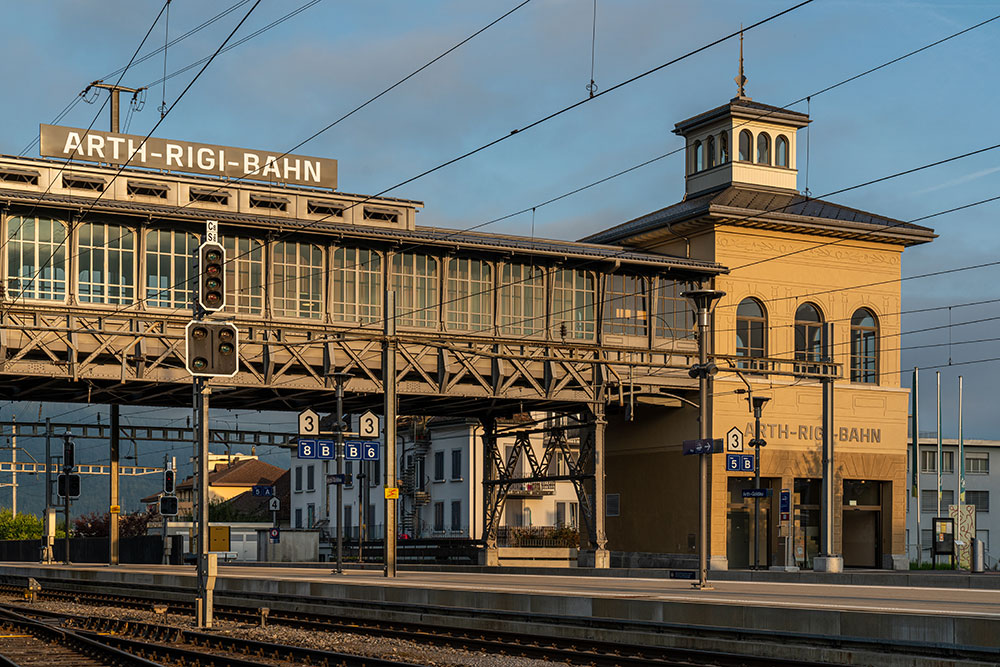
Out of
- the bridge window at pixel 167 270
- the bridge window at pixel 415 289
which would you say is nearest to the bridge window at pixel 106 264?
the bridge window at pixel 167 270

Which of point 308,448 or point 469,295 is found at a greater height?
point 469,295

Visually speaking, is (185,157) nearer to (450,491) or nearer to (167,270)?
(167,270)

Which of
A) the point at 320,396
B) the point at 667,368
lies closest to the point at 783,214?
the point at 667,368

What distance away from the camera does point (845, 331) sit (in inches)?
2194

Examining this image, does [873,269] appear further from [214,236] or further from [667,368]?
[214,236]

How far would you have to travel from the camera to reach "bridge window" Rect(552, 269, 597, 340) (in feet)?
169

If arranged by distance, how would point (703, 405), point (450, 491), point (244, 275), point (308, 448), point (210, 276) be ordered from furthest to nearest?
point (450, 491)
point (244, 275)
point (308, 448)
point (703, 405)
point (210, 276)

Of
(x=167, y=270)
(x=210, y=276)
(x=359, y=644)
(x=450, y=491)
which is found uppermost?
(x=167, y=270)

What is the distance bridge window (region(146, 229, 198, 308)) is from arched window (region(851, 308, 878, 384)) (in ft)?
92.2

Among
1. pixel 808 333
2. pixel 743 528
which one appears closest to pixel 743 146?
pixel 808 333

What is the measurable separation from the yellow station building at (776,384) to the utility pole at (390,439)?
1619cm

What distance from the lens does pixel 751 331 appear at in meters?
A: 53.8

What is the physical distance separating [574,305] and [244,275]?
13.2 m

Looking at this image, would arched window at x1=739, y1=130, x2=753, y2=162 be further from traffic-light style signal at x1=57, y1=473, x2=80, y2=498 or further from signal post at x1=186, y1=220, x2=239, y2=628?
signal post at x1=186, y1=220, x2=239, y2=628
